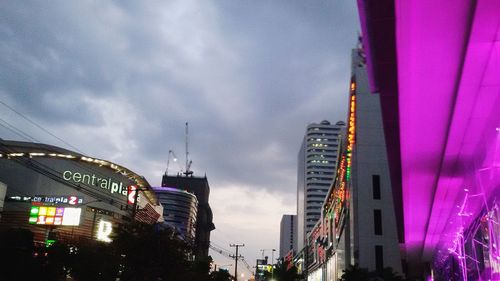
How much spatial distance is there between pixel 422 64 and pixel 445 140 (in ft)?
21.4

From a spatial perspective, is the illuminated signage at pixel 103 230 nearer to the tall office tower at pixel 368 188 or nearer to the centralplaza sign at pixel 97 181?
the centralplaza sign at pixel 97 181

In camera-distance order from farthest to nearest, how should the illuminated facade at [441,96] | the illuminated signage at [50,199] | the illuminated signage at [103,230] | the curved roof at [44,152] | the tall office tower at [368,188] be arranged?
the illuminated signage at [103,230]
the tall office tower at [368,188]
the curved roof at [44,152]
the illuminated signage at [50,199]
the illuminated facade at [441,96]

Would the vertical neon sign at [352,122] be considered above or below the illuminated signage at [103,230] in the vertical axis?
above

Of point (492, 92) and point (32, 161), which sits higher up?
point (32, 161)

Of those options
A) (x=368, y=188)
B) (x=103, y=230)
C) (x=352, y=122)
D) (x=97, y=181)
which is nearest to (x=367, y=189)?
(x=368, y=188)

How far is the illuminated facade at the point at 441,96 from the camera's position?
9.97 metres

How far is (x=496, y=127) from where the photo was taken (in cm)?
1538

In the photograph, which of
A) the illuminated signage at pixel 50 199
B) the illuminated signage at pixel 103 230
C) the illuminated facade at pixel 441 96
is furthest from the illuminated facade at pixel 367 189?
the illuminated signage at pixel 50 199

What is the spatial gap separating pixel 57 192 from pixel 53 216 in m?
6.33

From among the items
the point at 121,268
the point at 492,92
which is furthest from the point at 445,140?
the point at 121,268

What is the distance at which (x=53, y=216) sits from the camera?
48.4m

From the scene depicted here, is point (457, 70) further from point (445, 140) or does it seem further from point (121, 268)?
point (121, 268)

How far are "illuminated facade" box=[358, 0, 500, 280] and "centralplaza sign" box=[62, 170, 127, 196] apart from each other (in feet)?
136

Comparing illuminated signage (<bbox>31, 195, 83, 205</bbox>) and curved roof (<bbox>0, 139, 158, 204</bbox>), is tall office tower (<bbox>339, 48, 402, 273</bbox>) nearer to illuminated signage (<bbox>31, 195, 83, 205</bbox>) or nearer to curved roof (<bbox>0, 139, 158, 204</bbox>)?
curved roof (<bbox>0, 139, 158, 204</bbox>)
